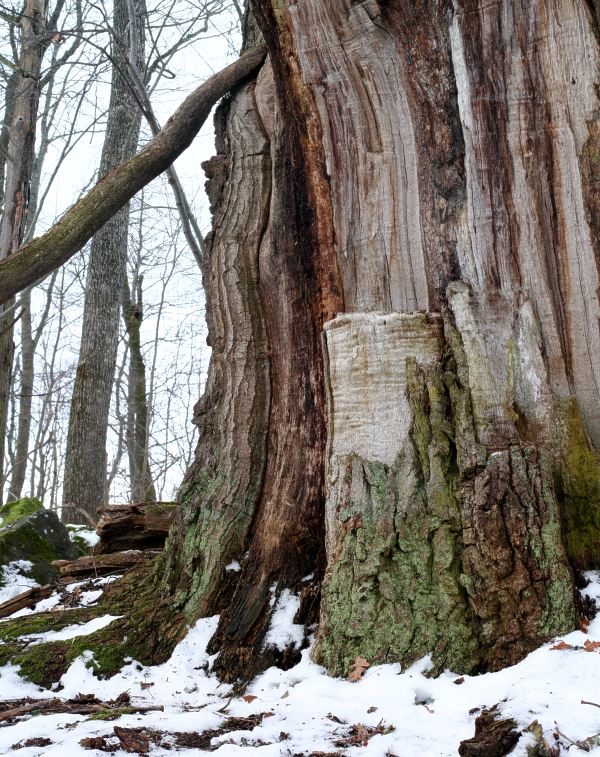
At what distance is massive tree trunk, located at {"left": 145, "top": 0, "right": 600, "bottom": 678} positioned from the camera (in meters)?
2.55

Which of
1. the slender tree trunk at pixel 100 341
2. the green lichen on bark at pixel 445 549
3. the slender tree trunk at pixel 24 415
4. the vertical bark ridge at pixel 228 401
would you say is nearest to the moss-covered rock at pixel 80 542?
the slender tree trunk at pixel 100 341

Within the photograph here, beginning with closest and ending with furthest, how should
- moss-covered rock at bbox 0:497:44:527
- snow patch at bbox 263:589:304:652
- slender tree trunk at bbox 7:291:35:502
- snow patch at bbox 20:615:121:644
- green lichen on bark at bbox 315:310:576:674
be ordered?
green lichen on bark at bbox 315:310:576:674
snow patch at bbox 263:589:304:652
snow patch at bbox 20:615:121:644
moss-covered rock at bbox 0:497:44:527
slender tree trunk at bbox 7:291:35:502

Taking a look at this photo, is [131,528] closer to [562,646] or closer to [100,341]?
[562,646]

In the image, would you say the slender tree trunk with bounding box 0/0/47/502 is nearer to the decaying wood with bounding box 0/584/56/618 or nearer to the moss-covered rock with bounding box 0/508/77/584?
the moss-covered rock with bounding box 0/508/77/584

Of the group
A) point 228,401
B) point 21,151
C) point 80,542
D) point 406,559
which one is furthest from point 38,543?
point 21,151

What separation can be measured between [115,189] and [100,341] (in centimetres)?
560

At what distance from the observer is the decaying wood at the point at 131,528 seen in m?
4.59

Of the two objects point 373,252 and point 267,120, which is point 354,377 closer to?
point 373,252

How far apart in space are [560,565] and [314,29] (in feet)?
8.72

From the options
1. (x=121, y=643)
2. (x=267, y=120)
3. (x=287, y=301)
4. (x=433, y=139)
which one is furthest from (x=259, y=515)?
(x=267, y=120)

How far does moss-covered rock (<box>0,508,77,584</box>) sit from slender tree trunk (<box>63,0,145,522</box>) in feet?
8.88

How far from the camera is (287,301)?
11.4 feet

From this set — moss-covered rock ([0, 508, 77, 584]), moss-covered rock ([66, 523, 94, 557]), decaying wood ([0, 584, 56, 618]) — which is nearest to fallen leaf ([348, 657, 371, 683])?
decaying wood ([0, 584, 56, 618])

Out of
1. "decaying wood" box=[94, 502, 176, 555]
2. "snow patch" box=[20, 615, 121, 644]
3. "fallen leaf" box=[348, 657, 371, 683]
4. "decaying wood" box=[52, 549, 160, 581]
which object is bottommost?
"fallen leaf" box=[348, 657, 371, 683]
